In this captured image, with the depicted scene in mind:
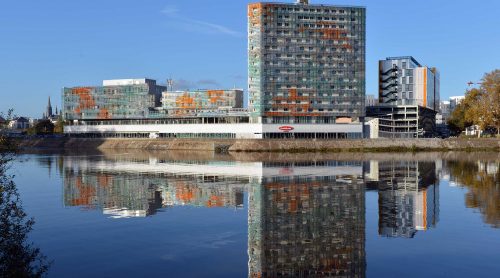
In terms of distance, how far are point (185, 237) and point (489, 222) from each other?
2483 centimetres

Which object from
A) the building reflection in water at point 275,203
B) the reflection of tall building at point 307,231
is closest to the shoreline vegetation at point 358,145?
the building reflection in water at point 275,203

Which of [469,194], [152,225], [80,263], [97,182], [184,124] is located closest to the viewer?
[80,263]

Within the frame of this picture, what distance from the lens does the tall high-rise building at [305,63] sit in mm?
174625

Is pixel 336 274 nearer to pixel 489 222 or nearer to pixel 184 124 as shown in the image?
pixel 489 222

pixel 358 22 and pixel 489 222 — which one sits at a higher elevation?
pixel 358 22

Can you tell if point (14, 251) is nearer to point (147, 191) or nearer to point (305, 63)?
point (147, 191)

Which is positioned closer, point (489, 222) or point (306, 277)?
point (306, 277)

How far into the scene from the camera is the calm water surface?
90.2 feet

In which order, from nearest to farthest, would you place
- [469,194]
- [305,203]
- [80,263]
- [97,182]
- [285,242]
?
[80,263] → [285,242] → [305,203] → [469,194] → [97,182]

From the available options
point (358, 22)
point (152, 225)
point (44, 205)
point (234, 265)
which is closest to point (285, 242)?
point (234, 265)

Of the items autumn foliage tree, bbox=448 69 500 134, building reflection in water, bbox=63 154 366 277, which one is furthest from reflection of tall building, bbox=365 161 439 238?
autumn foliage tree, bbox=448 69 500 134

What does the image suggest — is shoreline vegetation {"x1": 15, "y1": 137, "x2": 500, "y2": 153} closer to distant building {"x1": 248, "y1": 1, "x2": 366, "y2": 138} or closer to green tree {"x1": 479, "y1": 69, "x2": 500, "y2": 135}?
green tree {"x1": 479, "y1": 69, "x2": 500, "y2": 135}

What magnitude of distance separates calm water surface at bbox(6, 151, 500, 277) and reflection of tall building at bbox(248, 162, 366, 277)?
0.08 metres

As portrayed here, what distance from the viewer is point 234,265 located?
90.3 ft
